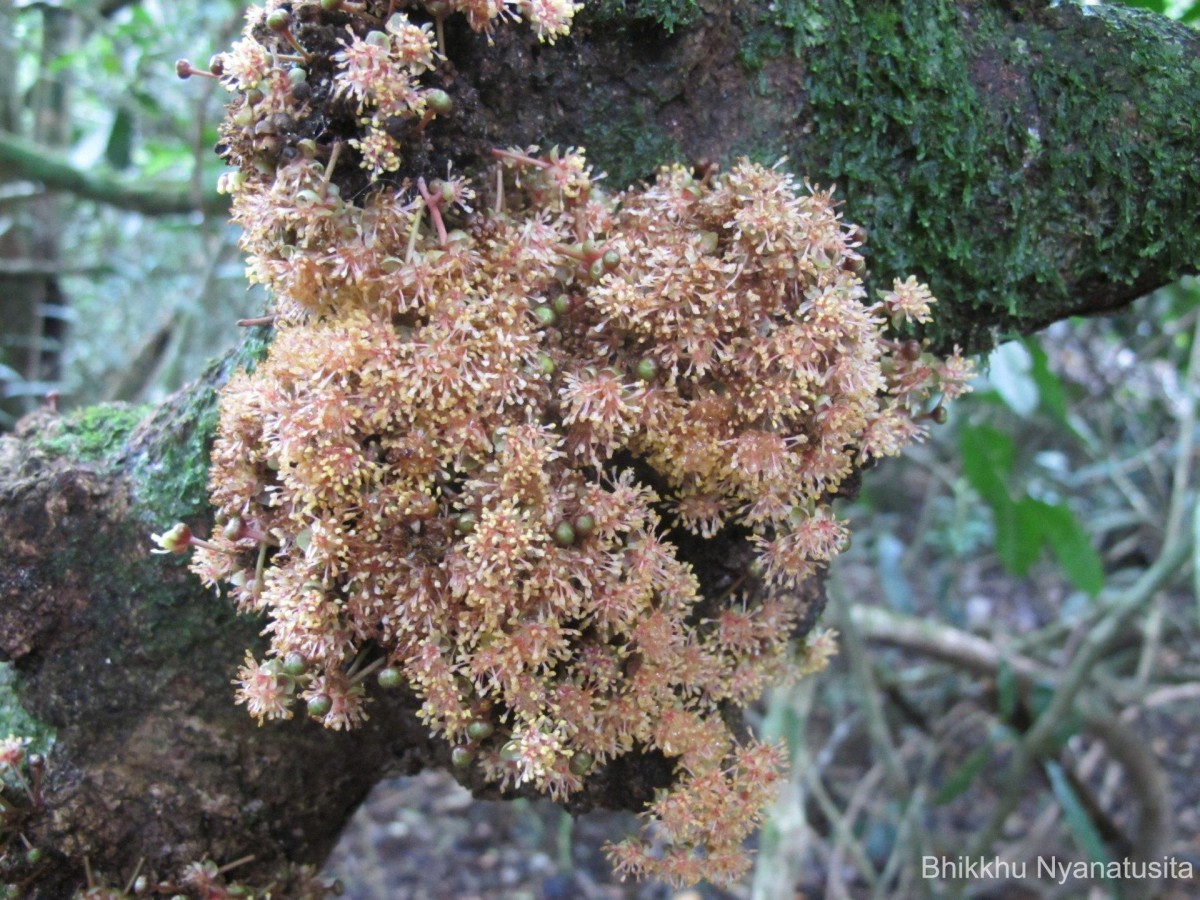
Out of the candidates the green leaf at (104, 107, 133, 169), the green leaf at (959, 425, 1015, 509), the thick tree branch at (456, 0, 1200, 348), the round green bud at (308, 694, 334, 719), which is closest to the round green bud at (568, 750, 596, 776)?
the round green bud at (308, 694, 334, 719)

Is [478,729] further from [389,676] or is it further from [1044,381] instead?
[1044,381]

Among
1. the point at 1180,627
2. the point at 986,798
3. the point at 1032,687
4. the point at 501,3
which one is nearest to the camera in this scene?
the point at 501,3

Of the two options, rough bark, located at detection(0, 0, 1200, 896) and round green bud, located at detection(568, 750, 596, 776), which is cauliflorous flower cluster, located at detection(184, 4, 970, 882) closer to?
round green bud, located at detection(568, 750, 596, 776)

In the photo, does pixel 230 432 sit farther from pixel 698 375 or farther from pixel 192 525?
pixel 698 375

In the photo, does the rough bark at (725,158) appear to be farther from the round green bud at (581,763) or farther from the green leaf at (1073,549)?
the green leaf at (1073,549)

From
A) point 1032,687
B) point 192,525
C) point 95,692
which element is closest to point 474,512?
point 192,525

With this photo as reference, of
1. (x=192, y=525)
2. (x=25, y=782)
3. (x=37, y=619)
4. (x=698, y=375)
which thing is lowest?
(x=25, y=782)

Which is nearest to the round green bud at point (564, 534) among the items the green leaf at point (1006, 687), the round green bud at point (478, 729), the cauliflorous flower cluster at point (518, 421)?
the cauliflorous flower cluster at point (518, 421)
